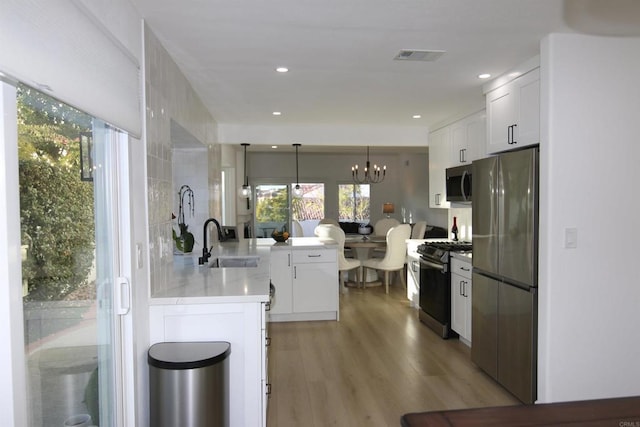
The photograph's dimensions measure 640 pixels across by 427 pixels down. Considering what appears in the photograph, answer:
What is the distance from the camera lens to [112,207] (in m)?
1.92

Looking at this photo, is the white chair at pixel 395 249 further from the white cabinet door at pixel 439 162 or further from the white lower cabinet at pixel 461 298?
the white lower cabinet at pixel 461 298

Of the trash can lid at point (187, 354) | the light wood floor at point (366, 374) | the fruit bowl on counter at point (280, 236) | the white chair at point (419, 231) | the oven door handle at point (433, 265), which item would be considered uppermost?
the fruit bowl on counter at point (280, 236)

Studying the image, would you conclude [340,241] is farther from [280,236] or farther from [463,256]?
[463,256]

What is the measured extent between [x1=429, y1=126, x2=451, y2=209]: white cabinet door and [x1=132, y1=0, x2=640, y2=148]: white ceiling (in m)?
0.90

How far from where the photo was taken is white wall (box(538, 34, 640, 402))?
2521mm

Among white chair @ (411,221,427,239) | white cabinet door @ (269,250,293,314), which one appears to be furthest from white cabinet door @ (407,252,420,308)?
white chair @ (411,221,427,239)

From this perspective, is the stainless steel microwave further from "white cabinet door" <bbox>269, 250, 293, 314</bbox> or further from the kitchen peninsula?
the kitchen peninsula

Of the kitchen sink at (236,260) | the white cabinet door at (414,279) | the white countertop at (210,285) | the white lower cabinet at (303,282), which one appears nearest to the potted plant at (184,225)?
the white countertop at (210,285)

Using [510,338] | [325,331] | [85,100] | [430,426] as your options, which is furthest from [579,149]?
[325,331]

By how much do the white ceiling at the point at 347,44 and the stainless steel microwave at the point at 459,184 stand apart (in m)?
0.68

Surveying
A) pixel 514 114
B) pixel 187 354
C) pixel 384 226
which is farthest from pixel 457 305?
pixel 384 226

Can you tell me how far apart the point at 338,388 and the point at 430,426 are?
6.94 ft

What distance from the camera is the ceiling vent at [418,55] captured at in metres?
2.73

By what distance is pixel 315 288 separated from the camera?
15.8 feet
